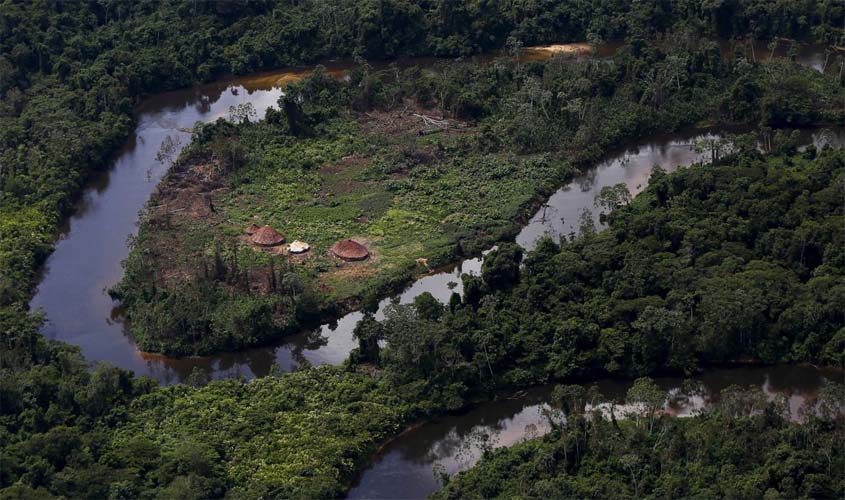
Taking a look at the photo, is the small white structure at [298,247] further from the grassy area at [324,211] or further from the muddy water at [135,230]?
the muddy water at [135,230]

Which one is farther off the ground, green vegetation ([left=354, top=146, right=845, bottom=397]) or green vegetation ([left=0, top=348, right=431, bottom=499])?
green vegetation ([left=354, top=146, right=845, bottom=397])

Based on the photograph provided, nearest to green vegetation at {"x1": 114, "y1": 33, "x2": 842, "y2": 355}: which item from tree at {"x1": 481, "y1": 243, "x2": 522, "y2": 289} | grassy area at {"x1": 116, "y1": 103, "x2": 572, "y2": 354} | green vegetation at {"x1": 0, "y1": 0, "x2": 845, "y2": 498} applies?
grassy area at {"x1": 116, "y1": 103, "x2": 572, "y2": 354}

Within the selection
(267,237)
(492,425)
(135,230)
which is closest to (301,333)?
(267,237)

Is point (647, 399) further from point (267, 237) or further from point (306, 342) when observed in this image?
point (267, 237)

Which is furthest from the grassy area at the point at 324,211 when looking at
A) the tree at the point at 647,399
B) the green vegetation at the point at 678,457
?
the green vegetation at the point at 678,457

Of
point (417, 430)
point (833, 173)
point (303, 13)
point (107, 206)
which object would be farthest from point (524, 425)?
point (303, 13)

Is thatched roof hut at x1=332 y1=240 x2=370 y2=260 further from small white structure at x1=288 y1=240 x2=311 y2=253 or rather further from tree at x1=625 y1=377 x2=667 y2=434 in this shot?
tree at x1=625 y1=377 x2=667 y2=434

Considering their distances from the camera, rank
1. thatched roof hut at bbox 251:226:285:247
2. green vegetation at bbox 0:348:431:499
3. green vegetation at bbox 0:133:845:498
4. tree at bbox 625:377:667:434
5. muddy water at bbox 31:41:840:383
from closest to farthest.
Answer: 1. green vegetation at bbox 0:348:431:499
2. green vegetation at bbox 0:133:845:498
3. tree at bbox 625:377:667:434
4. muddy water at bbox 31:41:840:383
5. thatched roof hut at bbox 251:226:285:247
